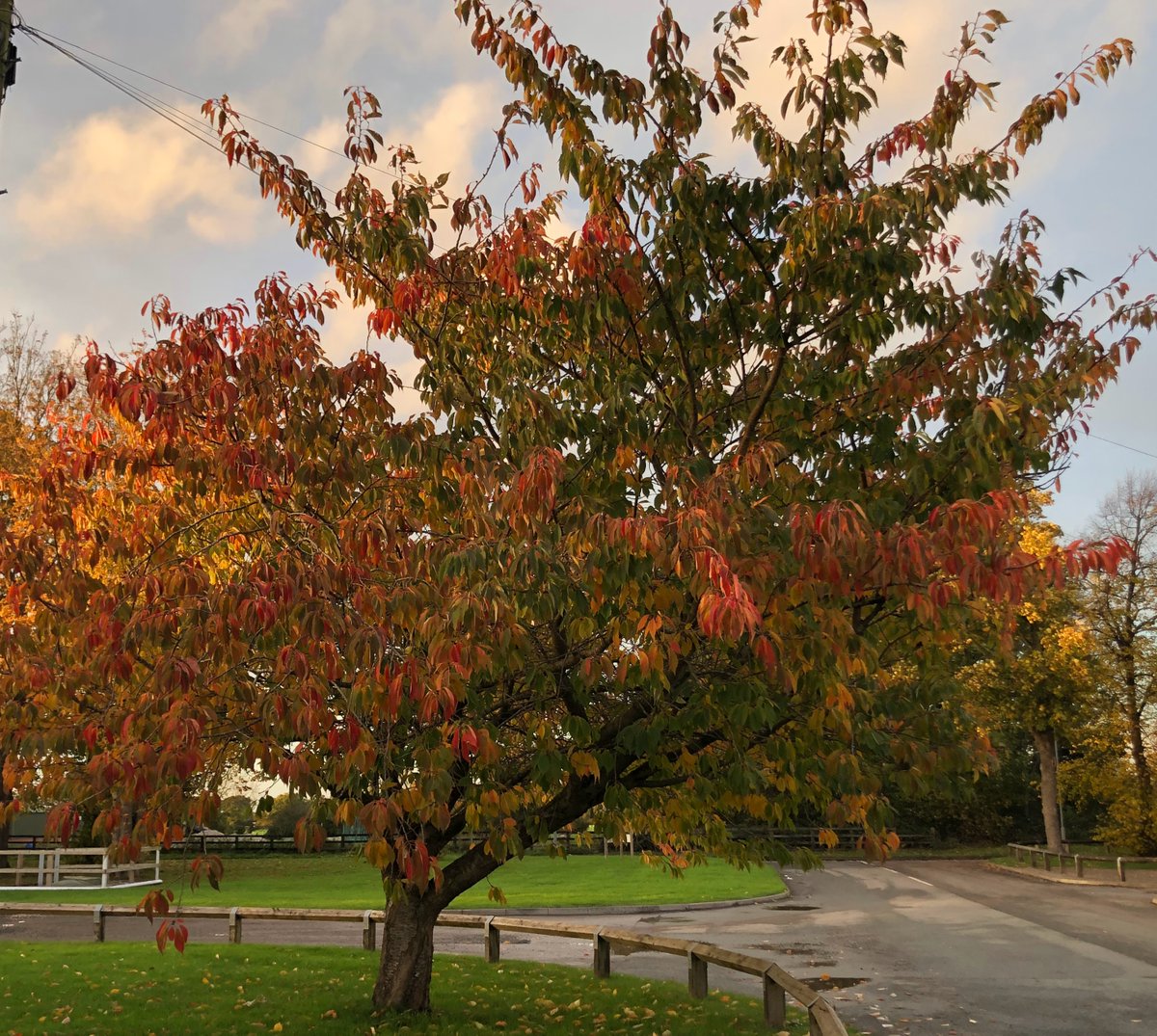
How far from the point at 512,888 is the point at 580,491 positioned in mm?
21311

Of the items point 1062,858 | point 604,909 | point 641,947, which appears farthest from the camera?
point 1062,858

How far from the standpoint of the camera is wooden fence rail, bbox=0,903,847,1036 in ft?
27.0

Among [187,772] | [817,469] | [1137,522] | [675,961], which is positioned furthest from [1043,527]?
[187,772]

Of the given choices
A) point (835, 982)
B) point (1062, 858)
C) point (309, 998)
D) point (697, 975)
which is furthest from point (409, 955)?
point (1062, 858)

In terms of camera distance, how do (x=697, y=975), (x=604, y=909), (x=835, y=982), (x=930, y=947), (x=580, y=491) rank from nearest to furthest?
(x=580, y=491) < (x=697, y=975) < (x=835, y=982) < (x=930, y=947) < (x=604, y=909)

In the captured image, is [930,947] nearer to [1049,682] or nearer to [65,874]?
[1049,682]

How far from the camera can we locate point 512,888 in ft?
86.3

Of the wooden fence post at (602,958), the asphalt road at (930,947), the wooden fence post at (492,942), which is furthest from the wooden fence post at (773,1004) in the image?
the wooden fence post at (492,942)

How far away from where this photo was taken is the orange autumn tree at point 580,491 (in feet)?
18.0

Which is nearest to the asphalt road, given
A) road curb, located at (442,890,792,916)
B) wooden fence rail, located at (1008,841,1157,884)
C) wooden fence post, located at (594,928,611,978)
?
road curb, located at (442,890,792,916)

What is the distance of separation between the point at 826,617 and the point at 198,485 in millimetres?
4565

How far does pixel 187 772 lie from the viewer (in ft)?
15.2

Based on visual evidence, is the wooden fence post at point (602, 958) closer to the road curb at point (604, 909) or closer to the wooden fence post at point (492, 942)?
the wooden fence post at point (492, 942)

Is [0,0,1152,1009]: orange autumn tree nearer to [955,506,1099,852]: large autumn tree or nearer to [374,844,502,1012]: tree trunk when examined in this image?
[374,844,502,1012]: tree trunk
